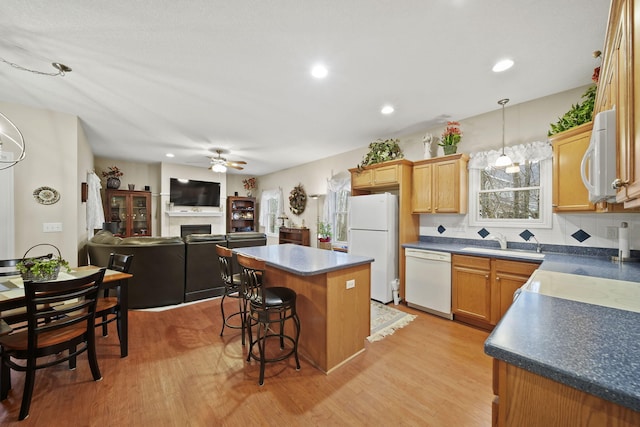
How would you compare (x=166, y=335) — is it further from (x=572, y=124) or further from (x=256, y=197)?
(x=256, y=197)

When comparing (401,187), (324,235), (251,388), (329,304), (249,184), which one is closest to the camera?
(251,388)

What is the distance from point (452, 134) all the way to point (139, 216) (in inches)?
280

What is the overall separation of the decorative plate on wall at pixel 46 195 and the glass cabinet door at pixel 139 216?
3106 millimetres

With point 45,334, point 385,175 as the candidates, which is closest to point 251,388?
point 45,334

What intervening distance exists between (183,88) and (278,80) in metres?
1.08

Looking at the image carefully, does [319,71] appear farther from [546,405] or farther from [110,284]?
[110,284]

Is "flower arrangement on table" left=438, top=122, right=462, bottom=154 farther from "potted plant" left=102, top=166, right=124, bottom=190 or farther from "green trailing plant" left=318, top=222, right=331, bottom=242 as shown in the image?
"potted plant" left=102, top=166, right=124, bottom=190

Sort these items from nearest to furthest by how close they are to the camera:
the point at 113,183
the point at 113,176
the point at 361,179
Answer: the point at 361,179 < the point at 113,183 < the point at 113,176

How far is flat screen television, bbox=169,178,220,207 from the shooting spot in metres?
6.47

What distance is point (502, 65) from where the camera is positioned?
229 centimetres

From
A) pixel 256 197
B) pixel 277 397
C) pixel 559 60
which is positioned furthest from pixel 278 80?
pixel 256 197

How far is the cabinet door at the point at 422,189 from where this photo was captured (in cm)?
363

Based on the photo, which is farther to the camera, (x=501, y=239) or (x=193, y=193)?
(x=193, y=193)

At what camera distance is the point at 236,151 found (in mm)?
5273
